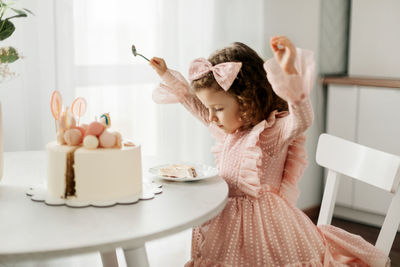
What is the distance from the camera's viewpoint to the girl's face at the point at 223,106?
1415 millimetres

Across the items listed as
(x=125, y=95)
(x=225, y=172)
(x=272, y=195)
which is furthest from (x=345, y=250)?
(x=125, y=95)

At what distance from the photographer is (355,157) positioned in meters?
1.44

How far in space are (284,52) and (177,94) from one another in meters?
0.52

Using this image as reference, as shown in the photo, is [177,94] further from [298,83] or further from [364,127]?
[364,127]

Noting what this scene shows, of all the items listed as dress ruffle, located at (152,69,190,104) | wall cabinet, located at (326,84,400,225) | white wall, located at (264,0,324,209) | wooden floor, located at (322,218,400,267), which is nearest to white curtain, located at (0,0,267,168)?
white wall, located at (264,0,324,209)

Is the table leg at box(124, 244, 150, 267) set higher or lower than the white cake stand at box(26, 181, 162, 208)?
lower

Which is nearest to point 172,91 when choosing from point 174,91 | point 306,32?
point 174,91

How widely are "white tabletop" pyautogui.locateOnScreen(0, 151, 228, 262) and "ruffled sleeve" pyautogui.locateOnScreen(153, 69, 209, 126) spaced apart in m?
0.35

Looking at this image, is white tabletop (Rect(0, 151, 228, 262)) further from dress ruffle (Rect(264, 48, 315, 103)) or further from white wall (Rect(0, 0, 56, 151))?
white wall (Rect(0, 0, 56, 151))

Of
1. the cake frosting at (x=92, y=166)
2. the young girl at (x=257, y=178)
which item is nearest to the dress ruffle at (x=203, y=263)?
the young girl at (x=257, y=178)

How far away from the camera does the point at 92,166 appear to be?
3.56ft

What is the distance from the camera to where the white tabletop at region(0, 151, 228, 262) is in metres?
0.87

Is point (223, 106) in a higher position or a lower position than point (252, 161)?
higher

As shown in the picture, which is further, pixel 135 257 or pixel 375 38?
pixel 375 38
